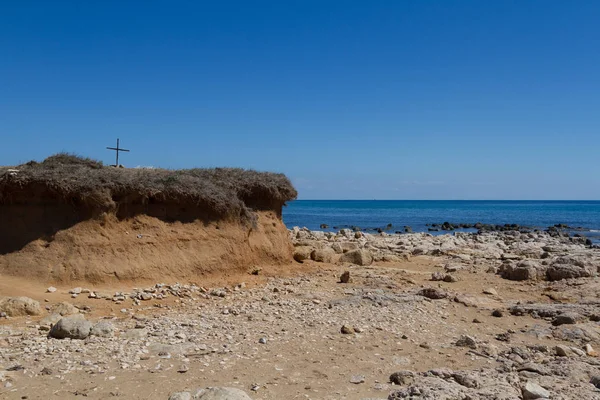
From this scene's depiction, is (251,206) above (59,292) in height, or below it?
above

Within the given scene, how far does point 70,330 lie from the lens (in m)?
Result: 7.16

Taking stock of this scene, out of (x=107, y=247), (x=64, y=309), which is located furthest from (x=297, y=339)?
(x=107, y=247)

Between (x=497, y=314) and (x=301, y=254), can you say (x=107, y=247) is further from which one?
(x=497, y=314)

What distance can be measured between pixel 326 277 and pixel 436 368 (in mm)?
6941

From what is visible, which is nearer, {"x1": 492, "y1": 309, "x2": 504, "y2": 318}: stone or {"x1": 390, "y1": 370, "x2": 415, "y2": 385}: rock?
{"x1": 390, "y1": 370, "x2": 415, "y2": 385}: rock

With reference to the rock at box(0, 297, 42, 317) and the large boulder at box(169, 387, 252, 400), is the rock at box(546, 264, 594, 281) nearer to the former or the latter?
the large boulder at box(169, 387, 252, 400)

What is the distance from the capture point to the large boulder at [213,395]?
492 cm

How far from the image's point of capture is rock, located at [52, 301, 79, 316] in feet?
28.5

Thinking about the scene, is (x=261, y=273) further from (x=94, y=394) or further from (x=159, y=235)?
(x=94, y=394)

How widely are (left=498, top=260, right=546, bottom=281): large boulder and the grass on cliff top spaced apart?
23.7ft

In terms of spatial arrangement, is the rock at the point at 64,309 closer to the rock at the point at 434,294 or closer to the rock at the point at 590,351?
the rock at the point at 434,294

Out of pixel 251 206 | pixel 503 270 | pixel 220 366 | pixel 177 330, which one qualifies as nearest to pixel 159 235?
pixel 251 206

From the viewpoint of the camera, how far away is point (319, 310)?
9.51m

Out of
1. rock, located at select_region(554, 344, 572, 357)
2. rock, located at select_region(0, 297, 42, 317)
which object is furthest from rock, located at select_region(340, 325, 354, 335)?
rock, located at select_region(0, 297, 42, 317)
